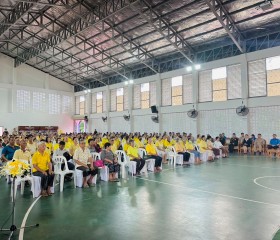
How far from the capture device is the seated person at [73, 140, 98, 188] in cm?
639

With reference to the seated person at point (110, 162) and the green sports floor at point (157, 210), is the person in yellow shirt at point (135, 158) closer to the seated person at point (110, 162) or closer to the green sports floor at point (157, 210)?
the seated person at point (110, 162)

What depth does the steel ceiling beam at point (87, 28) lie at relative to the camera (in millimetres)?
12507

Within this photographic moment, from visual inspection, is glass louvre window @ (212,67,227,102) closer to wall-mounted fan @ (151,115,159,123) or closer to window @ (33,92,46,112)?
wall-mounted fan @ (151,115,159,123)

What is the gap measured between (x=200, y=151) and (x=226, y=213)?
7.08 m

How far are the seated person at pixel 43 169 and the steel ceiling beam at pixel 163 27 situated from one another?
860 centimetres

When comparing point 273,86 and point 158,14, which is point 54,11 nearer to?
point 158,14

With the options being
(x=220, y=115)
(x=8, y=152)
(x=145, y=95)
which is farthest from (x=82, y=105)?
(x=8, y=152)

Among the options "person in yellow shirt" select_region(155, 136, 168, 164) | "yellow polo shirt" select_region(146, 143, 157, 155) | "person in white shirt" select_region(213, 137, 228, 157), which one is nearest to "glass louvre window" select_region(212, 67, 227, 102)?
"person in white shirt" select_region(213, 137, 228, 157)

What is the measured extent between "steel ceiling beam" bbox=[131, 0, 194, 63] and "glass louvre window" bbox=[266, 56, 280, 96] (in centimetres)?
448

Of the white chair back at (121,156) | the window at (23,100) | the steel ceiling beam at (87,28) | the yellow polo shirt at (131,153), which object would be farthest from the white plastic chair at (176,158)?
the window at (23,100)

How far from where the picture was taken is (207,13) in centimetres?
1219

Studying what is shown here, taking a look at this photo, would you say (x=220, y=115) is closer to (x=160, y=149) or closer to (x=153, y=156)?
(x=160, y=149)

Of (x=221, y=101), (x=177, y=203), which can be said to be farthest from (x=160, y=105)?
(x=177, y=203)

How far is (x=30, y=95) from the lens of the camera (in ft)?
77.8
